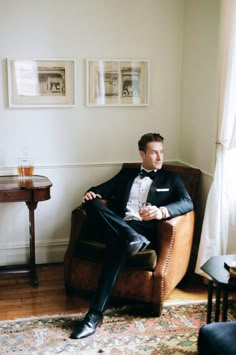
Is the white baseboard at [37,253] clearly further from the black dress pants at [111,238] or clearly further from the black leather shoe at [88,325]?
the black leather shoe at [88,325]

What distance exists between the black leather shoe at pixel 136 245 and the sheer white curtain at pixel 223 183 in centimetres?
56

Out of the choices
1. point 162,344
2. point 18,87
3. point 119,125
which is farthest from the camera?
point 119,125

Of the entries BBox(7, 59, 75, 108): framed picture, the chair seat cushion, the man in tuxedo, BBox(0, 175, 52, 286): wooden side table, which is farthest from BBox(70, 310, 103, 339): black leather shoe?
BBox(7, 59, 75, 108): framed picture

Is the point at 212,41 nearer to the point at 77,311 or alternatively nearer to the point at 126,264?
the point at 126,264

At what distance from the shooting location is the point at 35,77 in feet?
12.2

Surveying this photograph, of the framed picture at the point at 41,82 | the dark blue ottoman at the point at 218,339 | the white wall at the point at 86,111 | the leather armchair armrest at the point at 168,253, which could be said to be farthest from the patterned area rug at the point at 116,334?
the framed picture at the point at 41,82

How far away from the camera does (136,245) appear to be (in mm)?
2996

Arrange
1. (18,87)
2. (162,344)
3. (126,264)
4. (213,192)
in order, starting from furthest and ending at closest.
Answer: (18,87) < (213,192) < (126,264) < (162,344)

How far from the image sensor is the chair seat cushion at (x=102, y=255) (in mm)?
3021

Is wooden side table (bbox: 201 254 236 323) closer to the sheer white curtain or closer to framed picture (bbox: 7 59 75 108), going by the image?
the sheer white curtain

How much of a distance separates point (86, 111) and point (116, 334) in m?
1.80

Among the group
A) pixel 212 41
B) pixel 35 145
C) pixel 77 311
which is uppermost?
pixel 212 41

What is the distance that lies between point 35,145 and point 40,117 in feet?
0.74

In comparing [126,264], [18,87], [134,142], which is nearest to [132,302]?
[126,264]
